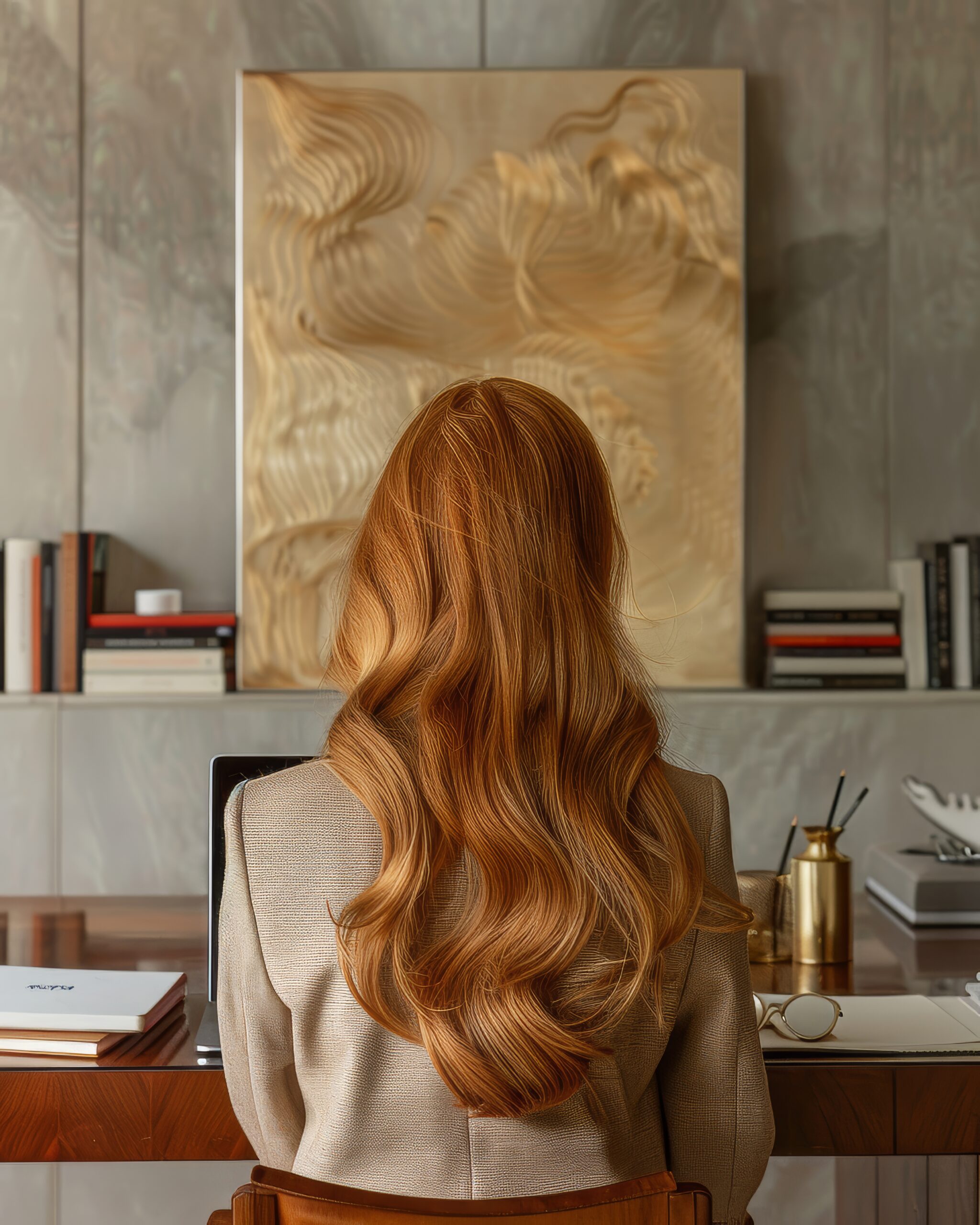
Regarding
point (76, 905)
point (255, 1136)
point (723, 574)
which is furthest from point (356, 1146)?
point (723, 574)

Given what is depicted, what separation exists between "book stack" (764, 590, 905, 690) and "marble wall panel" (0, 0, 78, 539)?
1.80 m

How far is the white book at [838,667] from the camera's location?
114 inches

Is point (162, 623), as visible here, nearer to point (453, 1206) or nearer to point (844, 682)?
point (844, 682)

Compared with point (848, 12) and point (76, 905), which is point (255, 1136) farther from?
point (848, 12)

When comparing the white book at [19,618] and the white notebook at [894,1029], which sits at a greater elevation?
the white book at [19,618]

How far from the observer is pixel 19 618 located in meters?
2.87

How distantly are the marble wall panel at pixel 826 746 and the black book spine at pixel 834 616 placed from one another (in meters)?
0.21

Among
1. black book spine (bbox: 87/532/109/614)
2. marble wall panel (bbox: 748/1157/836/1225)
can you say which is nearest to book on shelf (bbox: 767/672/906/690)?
marble wall panel (bbox: 748/1157/836/1225)

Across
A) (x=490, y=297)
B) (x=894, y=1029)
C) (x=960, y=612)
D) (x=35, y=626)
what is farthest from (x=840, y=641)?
(x=35, y=626)

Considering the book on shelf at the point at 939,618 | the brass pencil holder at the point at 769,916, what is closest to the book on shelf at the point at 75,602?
the brass pencil holder at the point at 769,916

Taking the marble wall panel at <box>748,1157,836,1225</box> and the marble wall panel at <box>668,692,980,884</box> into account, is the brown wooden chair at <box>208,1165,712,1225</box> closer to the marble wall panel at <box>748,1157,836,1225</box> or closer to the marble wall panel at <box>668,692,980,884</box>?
the marble wall panel at <box>668,692,980,884</box>

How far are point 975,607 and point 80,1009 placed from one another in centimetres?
233

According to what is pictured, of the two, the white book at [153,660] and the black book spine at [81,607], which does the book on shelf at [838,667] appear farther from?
the black book spine at [81,607]

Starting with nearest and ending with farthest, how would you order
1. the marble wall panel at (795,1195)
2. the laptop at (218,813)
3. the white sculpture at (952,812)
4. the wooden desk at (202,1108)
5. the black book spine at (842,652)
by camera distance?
the wooden desk at (202,1108) → the laptop at (218,813) → the white sculpture at (952,812) → the marble wall panel at (795,1195) → the black book spine at (842,652)
